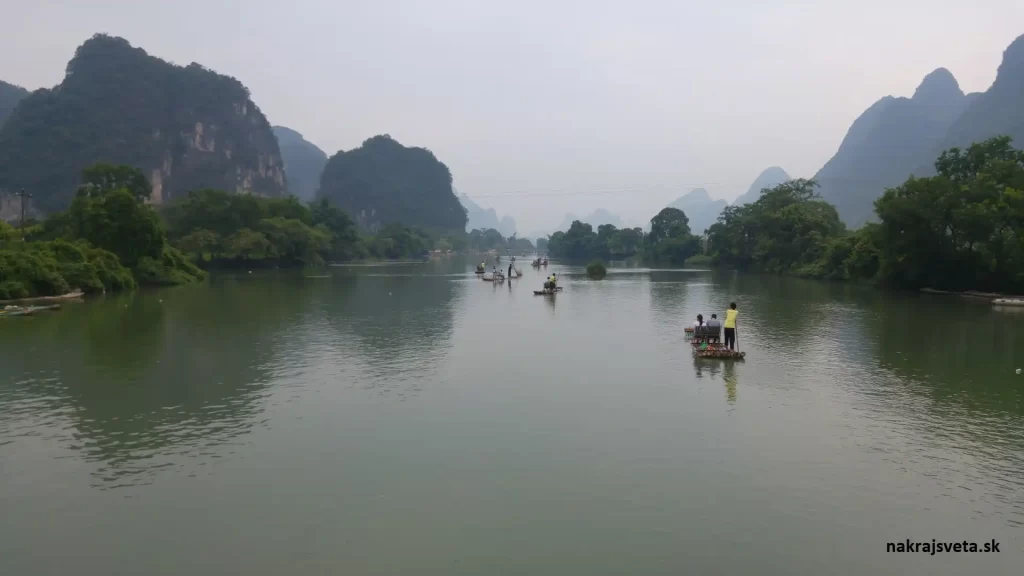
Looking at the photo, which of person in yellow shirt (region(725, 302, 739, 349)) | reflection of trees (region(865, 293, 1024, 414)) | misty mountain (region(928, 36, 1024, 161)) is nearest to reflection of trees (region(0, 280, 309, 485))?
person in yellow shirt (region(725, 302, 739, 349))

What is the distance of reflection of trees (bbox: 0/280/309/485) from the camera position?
10.4 meters

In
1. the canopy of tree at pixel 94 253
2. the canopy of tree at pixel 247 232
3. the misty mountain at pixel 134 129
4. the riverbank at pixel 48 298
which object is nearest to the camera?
the riverbank at pixel 48 298

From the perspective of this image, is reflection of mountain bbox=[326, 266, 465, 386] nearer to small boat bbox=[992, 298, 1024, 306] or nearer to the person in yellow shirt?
the person in yellow shirt

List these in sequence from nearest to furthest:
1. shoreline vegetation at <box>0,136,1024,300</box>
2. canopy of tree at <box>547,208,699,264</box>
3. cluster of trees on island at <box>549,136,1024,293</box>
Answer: cluster of trees on island at <box>549,136,1024,293</box> < shoreline vegetation at <box>0,136,1024,300</box> < canopy of tree at <box>547,208,699,264</box>

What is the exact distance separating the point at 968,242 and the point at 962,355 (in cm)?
2234

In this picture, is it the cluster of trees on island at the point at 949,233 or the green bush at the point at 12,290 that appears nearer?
the green bush at the point at 12,290

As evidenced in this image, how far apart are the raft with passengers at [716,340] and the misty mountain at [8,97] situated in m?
182

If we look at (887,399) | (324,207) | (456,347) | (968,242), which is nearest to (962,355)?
(887,399)

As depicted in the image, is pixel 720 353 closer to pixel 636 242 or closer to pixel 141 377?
pixel 141 377

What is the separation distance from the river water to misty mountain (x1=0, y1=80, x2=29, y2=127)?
568 feet

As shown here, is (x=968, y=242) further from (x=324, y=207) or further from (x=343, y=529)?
(x=324, y=207)

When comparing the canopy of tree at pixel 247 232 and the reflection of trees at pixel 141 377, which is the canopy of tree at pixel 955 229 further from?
the canopy of tree at pixel 247 232

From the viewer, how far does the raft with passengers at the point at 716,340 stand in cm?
1686

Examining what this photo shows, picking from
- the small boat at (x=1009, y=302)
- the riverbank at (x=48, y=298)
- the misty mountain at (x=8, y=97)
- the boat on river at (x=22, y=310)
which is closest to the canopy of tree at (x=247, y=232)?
the riverbank at (x=48, y=298)
